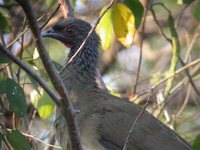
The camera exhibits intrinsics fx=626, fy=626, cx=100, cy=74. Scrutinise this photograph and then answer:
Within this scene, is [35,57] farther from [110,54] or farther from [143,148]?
[110,54]

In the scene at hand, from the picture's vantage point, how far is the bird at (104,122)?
4.69 m

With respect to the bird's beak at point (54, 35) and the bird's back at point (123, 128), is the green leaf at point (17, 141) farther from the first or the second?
the bird's beak at point (54, 35)

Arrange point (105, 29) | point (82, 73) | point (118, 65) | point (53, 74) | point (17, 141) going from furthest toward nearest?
point (118, 65) → point (82, 73) → point (105, 29) → point (17, 141) → point (53, 74)

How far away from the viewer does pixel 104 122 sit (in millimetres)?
4773

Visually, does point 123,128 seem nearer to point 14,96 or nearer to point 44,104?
point 44,104

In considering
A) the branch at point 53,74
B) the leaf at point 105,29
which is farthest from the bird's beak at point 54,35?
the branch at point 53,74

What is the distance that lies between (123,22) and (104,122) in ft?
2.76

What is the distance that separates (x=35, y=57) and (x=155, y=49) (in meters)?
4.89

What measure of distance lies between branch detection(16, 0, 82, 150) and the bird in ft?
3.15

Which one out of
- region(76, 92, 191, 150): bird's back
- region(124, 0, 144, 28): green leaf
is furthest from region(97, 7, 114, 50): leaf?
region(76, 92, 191, 150): bird's back

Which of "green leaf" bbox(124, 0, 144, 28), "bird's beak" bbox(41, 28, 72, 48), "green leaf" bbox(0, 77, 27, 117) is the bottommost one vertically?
"green leaf" bbox(0, 77, 27, 117)

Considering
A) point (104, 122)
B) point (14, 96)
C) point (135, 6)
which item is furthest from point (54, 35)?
point (14, 96)

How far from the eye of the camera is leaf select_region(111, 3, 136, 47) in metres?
4.95

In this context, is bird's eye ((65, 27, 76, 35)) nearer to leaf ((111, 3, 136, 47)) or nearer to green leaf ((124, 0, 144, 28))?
leaf ((111, 3, 136, 47))
